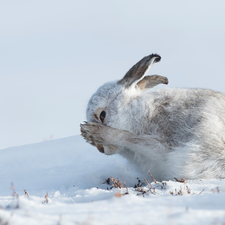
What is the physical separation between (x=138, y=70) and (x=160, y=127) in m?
1.04

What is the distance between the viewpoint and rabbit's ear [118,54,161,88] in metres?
4.87

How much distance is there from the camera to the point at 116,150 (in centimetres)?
500

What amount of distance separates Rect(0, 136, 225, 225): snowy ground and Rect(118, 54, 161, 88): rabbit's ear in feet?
5.59

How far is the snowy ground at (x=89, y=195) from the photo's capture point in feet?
6.77

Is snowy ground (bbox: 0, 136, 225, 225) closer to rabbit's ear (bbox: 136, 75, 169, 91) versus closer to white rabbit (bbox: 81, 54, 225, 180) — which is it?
white rabbit (bbox: 81, 54, 225, 180)

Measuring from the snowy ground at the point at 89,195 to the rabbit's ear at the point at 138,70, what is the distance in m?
1.70

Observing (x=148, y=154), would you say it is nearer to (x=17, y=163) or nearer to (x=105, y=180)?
(x=105, y=180)

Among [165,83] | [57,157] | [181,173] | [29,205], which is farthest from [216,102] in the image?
[57,157]

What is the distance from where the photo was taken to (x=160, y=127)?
4.73m

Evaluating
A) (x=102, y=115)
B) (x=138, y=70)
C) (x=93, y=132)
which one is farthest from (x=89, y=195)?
(x=138, y=70)

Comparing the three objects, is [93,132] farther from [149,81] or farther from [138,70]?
[149,81]

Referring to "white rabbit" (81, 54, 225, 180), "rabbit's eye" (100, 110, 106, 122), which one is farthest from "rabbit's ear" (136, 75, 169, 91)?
"rabbit's eye" (100, 110, 106, 122)

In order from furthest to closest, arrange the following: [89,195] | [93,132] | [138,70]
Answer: [138,70] → [93,132] → [89,195]

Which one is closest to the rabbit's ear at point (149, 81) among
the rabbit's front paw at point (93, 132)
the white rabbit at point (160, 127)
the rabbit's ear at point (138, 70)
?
the white rabbit at point (160, 127)
